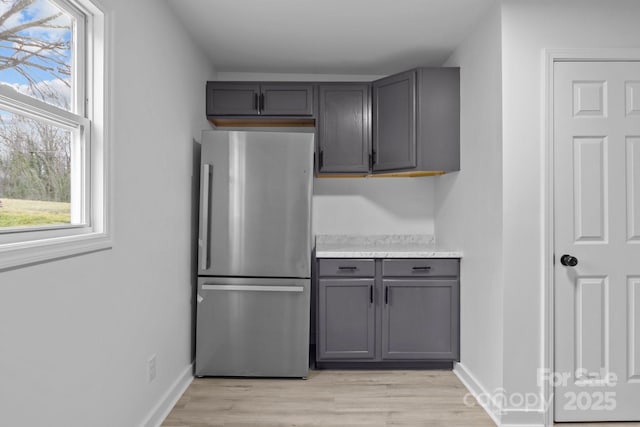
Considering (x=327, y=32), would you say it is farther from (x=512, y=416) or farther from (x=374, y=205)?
(x=512, y=416)

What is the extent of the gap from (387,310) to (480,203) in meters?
1.06

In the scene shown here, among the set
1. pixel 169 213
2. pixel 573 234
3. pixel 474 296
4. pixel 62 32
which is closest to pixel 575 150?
pixel 573 234

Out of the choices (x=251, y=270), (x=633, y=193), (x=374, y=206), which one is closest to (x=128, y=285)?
(x=251, y=270)

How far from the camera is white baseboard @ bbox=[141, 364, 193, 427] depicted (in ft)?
7.34

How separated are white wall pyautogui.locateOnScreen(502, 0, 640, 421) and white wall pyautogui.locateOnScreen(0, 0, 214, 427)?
1973 mm

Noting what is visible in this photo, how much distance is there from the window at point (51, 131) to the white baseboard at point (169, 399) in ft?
3.72

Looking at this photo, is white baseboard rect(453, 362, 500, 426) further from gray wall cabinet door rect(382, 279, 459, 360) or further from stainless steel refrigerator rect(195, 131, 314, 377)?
stainless steel refrigerator rect(195, 131, 314, 377)

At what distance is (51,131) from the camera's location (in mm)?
1519

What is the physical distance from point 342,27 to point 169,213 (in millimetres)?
1671

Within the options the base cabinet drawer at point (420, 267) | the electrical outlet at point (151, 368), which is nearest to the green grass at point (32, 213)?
the electrical outlet at point (151, 368)

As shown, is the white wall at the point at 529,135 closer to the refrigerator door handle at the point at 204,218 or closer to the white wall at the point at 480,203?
the white wall at the point at 480,203

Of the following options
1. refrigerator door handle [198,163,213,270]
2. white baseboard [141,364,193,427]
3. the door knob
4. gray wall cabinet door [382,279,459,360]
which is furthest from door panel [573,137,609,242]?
white baseboard [141,364,193,427]

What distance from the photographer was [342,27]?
2.74 metres

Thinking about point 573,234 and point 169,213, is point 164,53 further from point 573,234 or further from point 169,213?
point 573,234
